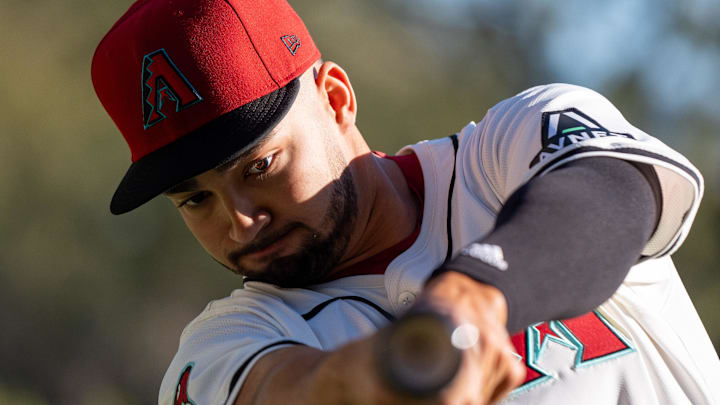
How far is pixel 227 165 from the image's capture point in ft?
4.46

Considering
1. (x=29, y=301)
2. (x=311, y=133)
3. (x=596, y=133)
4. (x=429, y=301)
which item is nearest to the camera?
(x=429, y=301)

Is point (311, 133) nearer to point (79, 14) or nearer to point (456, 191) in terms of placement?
point (456, 191)

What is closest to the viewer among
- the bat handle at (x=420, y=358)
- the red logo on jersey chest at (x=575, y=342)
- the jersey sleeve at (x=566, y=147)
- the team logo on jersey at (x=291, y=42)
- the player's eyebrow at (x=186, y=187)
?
the bat handle at (x=420, y=358)

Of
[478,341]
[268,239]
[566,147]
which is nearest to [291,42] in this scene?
[268,239]

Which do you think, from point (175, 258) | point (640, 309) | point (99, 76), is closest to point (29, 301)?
point (175, 258)

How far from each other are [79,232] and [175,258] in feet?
2.79

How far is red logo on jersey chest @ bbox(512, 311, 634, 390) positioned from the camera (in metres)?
1.27

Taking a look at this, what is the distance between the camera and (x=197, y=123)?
1368 millimetres

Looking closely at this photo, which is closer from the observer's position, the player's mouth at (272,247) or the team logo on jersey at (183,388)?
the team logo on jersey at (183,388)

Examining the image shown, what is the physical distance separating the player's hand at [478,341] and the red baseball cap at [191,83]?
27.6 inches

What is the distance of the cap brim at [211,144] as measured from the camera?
1337mm

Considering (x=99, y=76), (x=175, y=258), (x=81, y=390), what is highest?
(x=99, y=76)

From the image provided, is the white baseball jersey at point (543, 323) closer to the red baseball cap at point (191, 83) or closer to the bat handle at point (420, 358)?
the red baseball cap at point (191, 83)

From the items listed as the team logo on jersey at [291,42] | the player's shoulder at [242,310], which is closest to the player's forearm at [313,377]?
the player's shoulder at [242,310]
